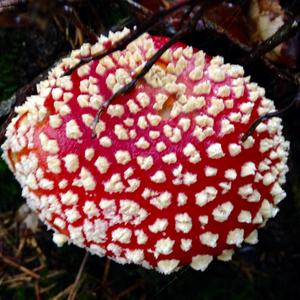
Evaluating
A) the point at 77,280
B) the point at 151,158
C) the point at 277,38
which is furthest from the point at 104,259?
the point at 277,38

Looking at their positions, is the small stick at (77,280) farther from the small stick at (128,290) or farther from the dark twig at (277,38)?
the dark twig at (277,38)

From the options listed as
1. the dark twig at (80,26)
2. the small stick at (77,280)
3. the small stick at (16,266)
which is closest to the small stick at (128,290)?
the small stick at (77,280)

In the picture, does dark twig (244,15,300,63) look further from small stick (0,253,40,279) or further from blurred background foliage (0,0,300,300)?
small stick (0,253,40,279)

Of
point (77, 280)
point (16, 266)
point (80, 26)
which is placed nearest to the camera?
point (80, 26)

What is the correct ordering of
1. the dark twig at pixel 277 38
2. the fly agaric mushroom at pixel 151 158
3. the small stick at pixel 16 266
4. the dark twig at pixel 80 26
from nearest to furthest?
1. the fly agaric mushroom at pixel 151 158
2. the dark twig at pixel 277 38
3. the dark twig at pixel 80 26
4. the small stick at pixel 16 266

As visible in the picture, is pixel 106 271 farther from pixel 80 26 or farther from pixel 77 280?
pixel 80 26

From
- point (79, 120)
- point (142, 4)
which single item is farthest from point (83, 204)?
point (142, 4)

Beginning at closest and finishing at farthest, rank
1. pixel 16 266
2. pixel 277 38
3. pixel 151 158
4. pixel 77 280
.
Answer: pixel 151 158 < pixel 277 38 < pixel 77 280 < pixel 16 266
